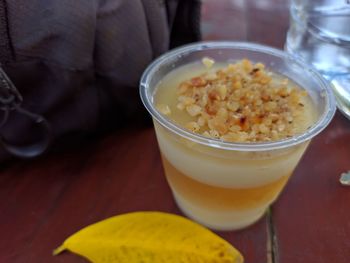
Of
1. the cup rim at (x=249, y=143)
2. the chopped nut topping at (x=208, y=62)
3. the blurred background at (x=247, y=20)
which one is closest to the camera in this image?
the cup rim at (x=249, y=143)

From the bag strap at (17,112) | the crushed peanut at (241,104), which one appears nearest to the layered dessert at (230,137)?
the crushed peanut at (241,104)

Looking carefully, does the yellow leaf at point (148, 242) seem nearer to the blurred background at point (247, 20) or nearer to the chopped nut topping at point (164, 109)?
the chopped nut topping at point (164, 109)

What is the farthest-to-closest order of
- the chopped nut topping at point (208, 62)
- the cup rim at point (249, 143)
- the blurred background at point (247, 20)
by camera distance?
1. the blurred background at point (247, 20)
2. the chopped nut topping at point (208, 62)
3. the cup rim at point (249, 143)

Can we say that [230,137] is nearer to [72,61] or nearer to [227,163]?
[227,163]

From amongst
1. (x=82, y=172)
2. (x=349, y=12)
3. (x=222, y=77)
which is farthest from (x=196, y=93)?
(x=349, y=12)

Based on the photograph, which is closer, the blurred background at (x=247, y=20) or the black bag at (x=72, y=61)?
the black bag at (x=72, y=61)

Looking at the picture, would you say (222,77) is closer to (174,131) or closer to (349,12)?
(174,131)

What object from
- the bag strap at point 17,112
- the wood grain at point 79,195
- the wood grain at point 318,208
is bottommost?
the wood grain at point 318,208

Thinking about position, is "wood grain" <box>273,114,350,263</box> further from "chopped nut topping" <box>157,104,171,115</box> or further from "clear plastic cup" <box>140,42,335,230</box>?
"chopped nut topping" <box>157,104,171,115</box>
